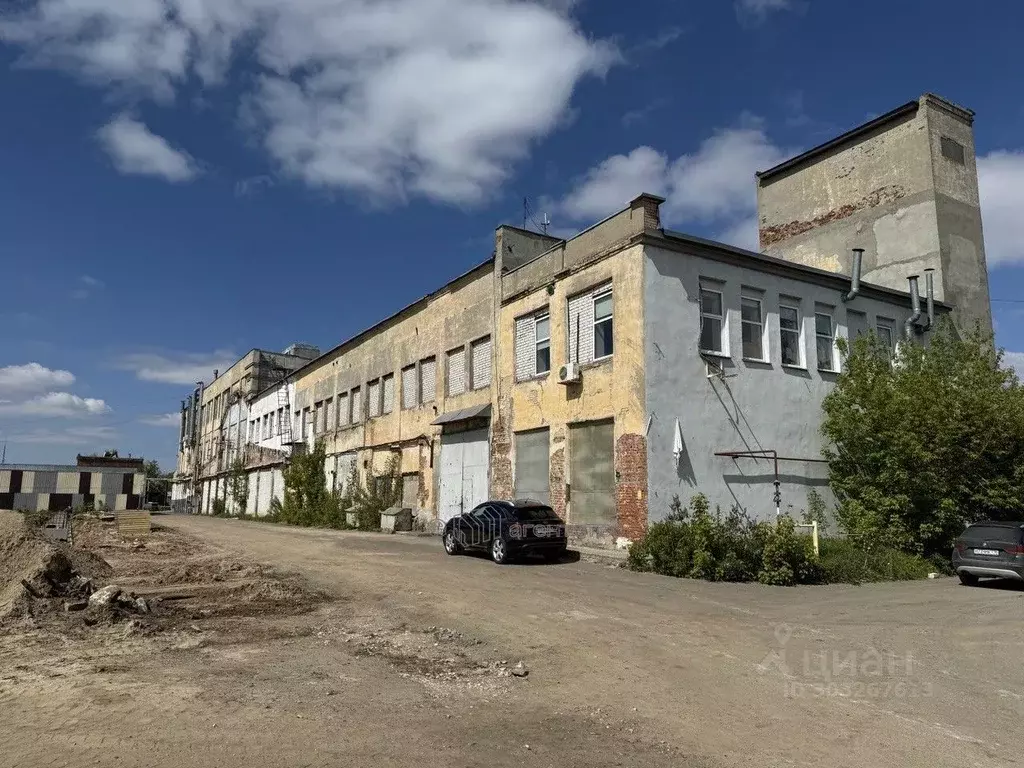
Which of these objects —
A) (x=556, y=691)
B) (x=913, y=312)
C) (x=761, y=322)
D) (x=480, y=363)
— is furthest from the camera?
(x=480, y=363)

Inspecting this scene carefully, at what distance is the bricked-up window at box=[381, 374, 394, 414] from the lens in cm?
3456

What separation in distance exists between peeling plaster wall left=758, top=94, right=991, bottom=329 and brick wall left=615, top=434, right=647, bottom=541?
16267mm

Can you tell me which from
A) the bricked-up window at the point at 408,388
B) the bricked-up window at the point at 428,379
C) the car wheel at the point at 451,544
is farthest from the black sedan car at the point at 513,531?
the bricked-up window at the point at 408,388

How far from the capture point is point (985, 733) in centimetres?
617

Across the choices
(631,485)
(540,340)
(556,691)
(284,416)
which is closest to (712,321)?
(631,485)

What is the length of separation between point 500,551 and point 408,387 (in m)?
16.3

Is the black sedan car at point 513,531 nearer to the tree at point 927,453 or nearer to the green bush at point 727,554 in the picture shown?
the green bush at point 727,554

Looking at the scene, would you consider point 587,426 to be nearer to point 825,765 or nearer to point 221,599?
point 221,599

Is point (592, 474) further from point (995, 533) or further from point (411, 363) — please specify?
point (411, 363)

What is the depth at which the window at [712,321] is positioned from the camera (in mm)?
20814

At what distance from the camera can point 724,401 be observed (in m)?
20.5

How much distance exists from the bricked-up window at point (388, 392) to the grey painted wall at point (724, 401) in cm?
1756

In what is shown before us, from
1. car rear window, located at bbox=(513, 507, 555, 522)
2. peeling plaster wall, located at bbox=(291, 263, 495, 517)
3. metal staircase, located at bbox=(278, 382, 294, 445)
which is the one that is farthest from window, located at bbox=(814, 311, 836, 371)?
metal staircase, located at bbox=(278, 382, 294, 445)

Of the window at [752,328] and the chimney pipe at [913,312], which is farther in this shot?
the chimney pipe at [913,312]
